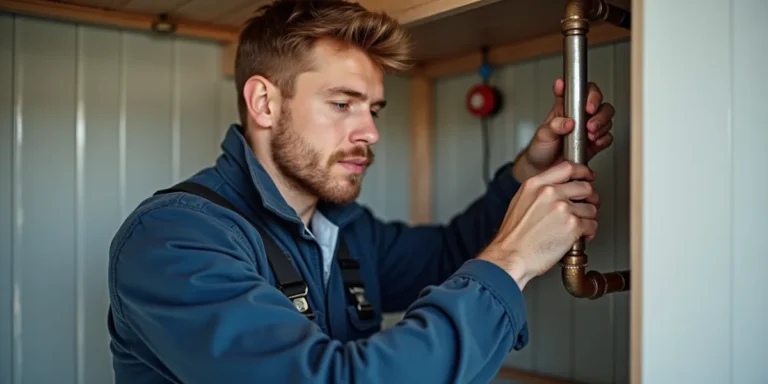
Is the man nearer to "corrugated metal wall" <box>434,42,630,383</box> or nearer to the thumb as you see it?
the thumb

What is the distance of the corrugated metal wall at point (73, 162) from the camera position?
1228 mm

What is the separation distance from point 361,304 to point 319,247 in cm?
13

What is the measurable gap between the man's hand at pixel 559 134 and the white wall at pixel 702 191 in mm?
144

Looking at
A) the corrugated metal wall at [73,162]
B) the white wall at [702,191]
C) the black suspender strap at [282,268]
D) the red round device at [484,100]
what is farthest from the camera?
the red round device at [484,100]

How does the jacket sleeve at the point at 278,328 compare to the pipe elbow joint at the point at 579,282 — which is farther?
the pipe elbow joint at the point at 579,282

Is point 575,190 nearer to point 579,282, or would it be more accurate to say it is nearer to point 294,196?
point 579,282

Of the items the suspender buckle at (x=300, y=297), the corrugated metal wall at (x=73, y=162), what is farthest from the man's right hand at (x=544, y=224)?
the corrugated metal wall at (x=73, y=162)

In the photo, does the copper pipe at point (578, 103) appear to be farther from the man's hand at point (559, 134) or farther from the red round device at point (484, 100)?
the red round device at point (484, 100)

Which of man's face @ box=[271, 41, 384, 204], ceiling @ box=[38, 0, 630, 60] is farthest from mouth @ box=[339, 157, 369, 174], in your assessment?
ceiling @ box=[38, 0, 630, 60]

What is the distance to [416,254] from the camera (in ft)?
4.58

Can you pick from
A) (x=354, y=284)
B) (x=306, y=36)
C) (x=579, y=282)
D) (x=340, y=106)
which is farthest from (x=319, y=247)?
(x=579, y=282)

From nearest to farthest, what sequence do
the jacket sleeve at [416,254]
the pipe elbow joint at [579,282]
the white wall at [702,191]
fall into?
the white wall at [702,191] → the pipe elbow joint at [579,282] → the jacket sleeve at [416,254]

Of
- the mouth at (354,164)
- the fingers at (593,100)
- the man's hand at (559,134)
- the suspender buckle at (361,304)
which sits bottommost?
the suspender buckle at (361,304)

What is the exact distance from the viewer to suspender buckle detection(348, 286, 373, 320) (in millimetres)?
1185
